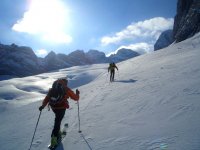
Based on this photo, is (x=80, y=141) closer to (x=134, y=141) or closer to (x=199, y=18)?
(x=134, y=141)

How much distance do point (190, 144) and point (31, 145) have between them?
5.17 meters

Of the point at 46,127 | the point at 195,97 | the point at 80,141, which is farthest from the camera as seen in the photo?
the point at 46,127

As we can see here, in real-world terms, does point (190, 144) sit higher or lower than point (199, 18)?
lower

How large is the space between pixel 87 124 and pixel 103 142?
7.28ft

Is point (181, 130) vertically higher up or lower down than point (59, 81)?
lower down

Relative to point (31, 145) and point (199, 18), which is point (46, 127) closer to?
point (31, 145)

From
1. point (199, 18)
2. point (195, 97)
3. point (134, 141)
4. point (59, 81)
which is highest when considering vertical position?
point (199, 18)

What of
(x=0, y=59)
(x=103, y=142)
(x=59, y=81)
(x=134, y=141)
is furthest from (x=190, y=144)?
(x=0, y=59)

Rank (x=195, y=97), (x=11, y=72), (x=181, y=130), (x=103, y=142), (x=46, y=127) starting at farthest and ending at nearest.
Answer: (x=11, y=72) < (x=46, y=127) < (x=195, y=97) < (x=103, y=142) < (x=181, y=130)

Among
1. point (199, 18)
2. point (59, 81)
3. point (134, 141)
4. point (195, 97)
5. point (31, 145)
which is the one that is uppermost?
point (199, 18)

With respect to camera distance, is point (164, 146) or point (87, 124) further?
point (87, 124)

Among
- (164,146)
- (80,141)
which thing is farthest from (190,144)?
(80,141)

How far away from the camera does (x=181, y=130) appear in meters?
6.65

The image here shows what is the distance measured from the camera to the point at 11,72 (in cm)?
18200
